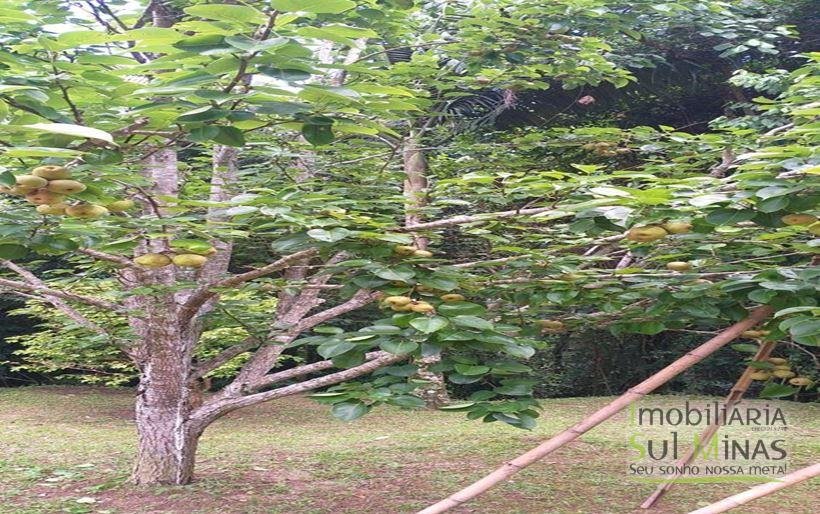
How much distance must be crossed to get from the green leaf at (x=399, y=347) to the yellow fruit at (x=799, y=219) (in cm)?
104

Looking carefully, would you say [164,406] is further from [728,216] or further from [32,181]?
[728,216]

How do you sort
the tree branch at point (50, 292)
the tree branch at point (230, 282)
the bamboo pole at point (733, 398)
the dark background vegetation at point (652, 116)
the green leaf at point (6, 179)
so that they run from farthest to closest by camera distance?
the dark background vegetation at point (652, 116) → the tree branch at point (50, 292) → the tree branch at point (230, 282) → the bamboo pole at point (733, 398) → the green leaf at point (6, 179)

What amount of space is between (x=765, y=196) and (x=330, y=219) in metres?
1.23

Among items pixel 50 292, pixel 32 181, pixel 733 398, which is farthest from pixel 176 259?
pixel 733 398

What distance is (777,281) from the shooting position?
2.23 m

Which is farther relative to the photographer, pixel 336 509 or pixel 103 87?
pixel 336 509

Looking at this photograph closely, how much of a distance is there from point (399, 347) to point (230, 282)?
58.2 inches

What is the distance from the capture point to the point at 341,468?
5234 millimetres

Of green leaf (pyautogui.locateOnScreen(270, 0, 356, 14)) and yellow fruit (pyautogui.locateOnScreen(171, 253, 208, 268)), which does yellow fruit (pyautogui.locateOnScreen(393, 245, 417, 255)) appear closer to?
yellow fruit (pyautogui.locateOnScreen(171, 253, 208, 268))

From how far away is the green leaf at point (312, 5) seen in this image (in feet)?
4.61

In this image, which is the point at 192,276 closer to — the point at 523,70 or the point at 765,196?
the point at 523,70

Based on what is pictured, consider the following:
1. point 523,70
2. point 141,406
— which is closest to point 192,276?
point 141,406

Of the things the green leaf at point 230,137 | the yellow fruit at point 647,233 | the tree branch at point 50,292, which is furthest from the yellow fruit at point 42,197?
the tree branch at point 50,292

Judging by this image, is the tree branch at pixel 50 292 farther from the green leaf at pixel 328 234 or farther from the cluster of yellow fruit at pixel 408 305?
the cluster of yellow fruit at pixel 408 305
